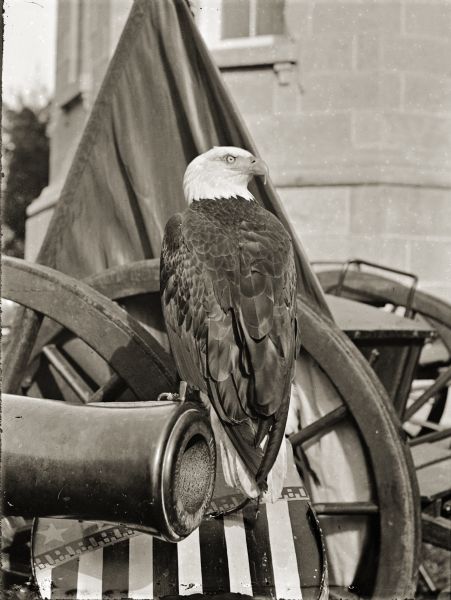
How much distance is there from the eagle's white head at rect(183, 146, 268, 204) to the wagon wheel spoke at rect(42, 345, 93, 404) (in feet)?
2.88

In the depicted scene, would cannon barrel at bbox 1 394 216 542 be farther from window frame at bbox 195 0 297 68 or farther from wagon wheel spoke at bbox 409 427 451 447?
window frame at bbox 195 0 297 68

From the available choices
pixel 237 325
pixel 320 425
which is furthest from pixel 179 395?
pixel 320 425

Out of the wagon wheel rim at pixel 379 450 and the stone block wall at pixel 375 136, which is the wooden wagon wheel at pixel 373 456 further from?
the stone block wall at pixel 375 136

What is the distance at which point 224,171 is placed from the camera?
2.31 metres

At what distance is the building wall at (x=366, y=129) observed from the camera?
606cm

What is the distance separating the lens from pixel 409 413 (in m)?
3.62

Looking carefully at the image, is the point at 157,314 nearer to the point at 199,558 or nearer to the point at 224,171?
the point at 224,171

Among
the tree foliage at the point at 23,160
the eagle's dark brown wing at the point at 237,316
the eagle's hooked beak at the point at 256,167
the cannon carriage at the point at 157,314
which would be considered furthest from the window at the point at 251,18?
the tree foliage at the point at 23,160

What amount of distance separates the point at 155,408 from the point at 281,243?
665mm

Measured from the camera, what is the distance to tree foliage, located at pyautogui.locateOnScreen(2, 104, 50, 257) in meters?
19.0

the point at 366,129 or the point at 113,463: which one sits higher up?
the point at 366,129

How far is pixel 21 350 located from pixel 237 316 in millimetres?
1027

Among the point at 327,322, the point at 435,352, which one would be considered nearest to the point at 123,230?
the point at 327,322

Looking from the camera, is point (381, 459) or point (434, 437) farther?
point (434, 437)
